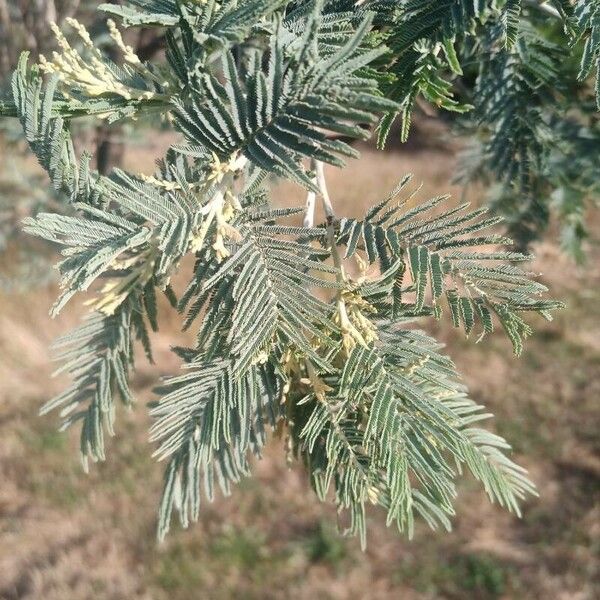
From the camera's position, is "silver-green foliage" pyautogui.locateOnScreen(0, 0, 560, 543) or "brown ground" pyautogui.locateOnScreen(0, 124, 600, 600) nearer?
"silver-green foliage" pyautogui.locateOnScreen(0, 0, 560, 543)

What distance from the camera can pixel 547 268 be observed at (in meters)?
4.59

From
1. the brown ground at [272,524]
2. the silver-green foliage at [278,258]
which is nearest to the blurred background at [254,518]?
the brown ground at [272,524]

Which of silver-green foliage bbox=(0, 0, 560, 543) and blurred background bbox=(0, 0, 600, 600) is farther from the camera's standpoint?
blurred background bbox=(0, 0, 600, 600)

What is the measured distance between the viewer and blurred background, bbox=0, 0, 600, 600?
2.74 metres

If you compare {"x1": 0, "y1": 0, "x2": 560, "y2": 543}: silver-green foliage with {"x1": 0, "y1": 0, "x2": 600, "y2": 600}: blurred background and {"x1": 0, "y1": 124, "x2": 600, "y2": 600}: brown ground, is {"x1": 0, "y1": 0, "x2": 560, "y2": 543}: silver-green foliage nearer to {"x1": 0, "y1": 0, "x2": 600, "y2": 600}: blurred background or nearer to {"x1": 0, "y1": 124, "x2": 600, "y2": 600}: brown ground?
{"x1": 0, "y1": 0, "x2": 600, "y2": 600}: blurred background

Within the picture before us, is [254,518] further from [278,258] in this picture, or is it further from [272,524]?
[278,258]

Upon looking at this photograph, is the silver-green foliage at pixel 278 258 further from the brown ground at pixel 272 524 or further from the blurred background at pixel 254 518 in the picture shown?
the brown ground at pixel 272 524

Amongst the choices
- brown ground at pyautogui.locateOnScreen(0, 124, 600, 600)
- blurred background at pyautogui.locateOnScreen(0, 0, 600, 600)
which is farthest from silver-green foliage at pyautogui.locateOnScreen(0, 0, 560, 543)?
brown ground at pyautogui.locateOnScreen(0, 124, 600, 600)

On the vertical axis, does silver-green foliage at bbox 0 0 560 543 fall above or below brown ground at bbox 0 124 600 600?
above

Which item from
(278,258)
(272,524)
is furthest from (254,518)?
(278,258)

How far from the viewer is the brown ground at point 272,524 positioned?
109 inches

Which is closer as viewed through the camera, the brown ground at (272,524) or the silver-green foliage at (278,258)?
the silver-green foliage at (278,258)

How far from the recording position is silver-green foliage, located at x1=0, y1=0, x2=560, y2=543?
0.57 metres

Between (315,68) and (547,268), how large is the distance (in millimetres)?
4431
